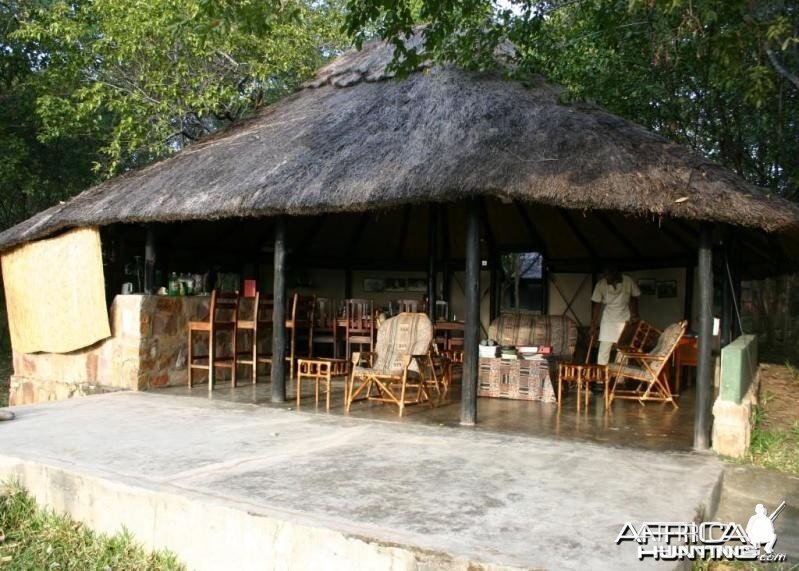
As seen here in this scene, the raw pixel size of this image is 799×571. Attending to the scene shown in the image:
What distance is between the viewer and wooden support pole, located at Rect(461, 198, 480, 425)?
5.54 m

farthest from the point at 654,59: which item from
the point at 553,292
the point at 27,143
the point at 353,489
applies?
the point at 27,143

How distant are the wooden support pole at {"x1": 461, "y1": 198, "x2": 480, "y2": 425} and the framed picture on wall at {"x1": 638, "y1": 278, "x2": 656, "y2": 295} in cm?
550

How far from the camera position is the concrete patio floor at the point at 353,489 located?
2.98 m

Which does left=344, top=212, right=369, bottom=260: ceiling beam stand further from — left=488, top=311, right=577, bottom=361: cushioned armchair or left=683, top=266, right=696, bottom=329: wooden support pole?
left=683, top=266, right=696, bottom=329: wooden support pole

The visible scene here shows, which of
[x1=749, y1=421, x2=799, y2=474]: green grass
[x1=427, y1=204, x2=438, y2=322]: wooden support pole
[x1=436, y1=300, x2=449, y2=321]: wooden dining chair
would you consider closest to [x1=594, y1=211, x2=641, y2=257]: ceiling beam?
[x1=427, y1=204, x2=438, y2=322]: wooden support pole

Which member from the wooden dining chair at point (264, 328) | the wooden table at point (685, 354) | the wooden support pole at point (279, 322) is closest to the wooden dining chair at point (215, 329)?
the wooden dining chair at point (264, 328)

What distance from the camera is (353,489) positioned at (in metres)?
3.71

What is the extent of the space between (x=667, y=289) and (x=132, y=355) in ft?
24.4

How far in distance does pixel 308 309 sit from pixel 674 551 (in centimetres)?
609

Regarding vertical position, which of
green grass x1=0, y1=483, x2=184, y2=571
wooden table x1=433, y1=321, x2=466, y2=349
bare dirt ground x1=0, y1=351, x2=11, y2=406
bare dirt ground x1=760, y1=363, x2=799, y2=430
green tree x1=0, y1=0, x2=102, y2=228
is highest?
green tree x1=0, y1=0, x2=102, y2=228

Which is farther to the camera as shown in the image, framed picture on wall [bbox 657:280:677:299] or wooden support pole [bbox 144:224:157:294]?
framed picture on wall [bbox 657:280:677:299]

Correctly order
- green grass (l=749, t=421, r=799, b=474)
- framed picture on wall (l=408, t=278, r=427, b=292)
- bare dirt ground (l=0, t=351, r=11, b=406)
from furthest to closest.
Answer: framed picture on wall (l=408, t=278, r=427, b=292) → bare dirt ground (l=0, t=351, r=11, b=406) → green grass (l=749, t=421, r=799, b=474)

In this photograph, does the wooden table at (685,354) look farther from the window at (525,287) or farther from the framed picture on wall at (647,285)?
the window at (525,287)

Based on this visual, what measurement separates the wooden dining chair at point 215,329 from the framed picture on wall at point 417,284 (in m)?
4.18
